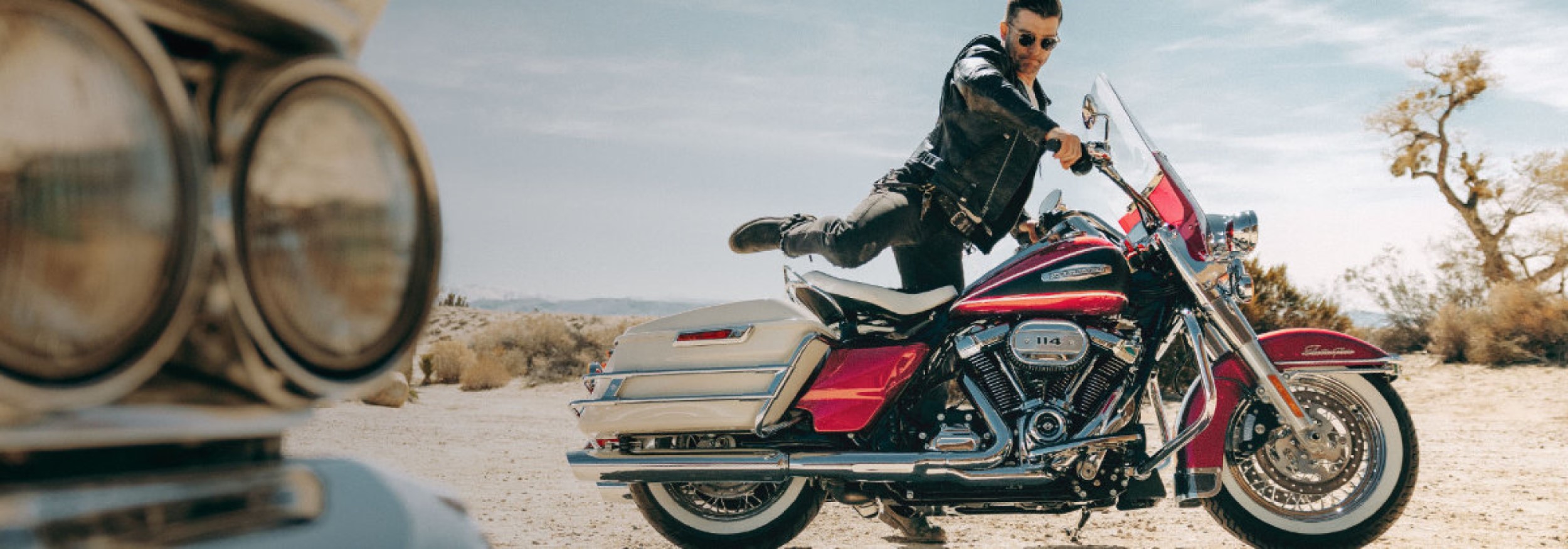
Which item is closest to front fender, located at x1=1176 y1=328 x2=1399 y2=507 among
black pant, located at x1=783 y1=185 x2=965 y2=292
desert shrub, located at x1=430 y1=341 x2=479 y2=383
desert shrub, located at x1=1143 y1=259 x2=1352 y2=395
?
black pant, located at x1=783 y1=185 x2=965 y2=292

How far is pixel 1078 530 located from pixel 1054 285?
923mm

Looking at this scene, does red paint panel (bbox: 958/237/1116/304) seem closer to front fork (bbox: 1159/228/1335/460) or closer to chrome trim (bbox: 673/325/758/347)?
front fork (bbox: 1159/228/1335/460)

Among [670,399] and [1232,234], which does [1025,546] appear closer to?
[1232,234]

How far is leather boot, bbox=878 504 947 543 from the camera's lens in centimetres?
401

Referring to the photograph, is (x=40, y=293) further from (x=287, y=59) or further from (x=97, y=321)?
(x=287, y=59)

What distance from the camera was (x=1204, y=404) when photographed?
3.94 m

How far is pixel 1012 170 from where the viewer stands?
4121 millimetres

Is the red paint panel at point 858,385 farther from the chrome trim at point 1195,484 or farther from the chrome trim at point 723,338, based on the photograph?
the chrome trim at point 1195,484

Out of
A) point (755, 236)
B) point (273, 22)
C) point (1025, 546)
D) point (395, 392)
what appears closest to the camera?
point (273, 22)

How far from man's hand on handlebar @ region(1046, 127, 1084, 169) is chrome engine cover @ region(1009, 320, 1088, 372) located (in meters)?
0.51

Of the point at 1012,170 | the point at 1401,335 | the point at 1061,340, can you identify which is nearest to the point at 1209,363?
the point at 1061,340

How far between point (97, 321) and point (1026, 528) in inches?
194

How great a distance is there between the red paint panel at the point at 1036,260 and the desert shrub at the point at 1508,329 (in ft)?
44.5

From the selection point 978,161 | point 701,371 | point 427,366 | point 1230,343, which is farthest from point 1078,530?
point 427,366
